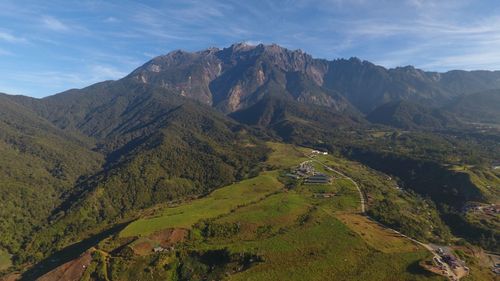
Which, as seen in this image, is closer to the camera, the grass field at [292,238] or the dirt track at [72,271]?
the grass field at [292,238]

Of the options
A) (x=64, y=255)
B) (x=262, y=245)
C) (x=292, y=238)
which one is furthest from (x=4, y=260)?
(x=292, y=238)

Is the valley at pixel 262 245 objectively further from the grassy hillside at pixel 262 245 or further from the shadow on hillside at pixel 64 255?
the shadow on hillside at pixel 64 255

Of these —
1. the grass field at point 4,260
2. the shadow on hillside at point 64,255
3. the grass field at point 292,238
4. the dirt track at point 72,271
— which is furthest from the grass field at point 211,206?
the grass field at point 4,260

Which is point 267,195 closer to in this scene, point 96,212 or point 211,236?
point 211,236

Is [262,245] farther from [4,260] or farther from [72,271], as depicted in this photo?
[4,260]

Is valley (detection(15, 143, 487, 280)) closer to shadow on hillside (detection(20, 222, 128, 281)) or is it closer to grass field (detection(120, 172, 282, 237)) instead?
grass field (detection(120, 172, 282, 237))

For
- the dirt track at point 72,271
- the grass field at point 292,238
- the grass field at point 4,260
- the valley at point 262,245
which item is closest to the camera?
the grass field at point 292,238
